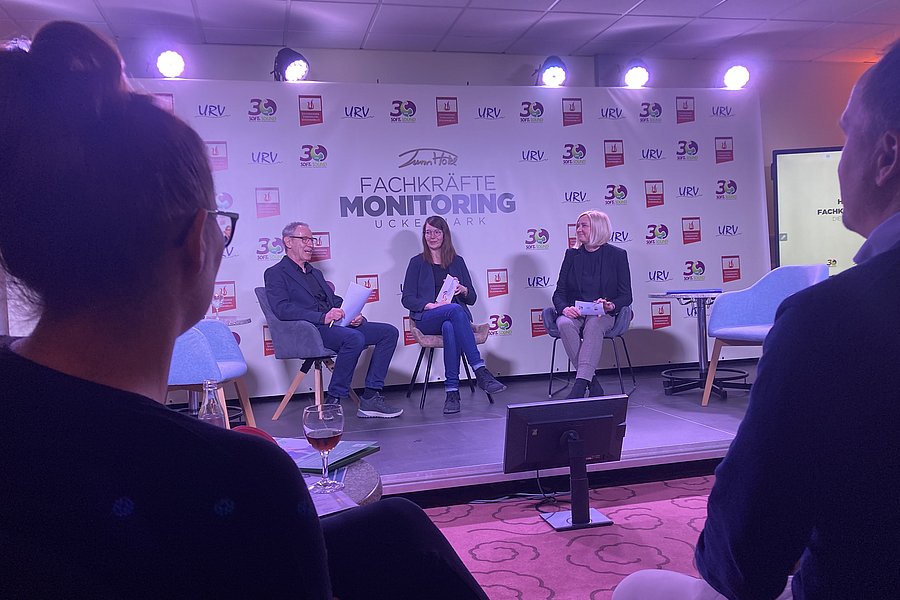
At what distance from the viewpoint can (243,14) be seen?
4832 millimetres

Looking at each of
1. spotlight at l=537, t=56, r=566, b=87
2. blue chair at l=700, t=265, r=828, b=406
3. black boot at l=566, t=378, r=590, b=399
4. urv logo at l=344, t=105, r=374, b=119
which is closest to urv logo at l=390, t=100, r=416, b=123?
urv logo at l=344, t=105, r=374, b=119

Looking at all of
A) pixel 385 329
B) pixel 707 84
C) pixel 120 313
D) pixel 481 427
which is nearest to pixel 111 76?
pixel 120 313

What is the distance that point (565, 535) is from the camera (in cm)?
249

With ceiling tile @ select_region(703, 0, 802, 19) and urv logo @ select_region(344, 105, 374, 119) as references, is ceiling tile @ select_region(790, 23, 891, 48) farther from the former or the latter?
urv logo @ select_region(344, 105, 374, 119)

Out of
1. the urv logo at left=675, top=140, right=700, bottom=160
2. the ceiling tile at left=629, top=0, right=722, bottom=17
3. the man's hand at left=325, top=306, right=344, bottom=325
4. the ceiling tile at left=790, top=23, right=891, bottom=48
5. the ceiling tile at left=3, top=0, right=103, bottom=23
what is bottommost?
the man's hand at left=325, top=306, right=344, bottom=325

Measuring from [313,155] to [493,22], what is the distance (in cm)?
178

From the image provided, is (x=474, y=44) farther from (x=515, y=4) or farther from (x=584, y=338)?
(x=584, y=338)

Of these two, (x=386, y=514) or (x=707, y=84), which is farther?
(x=707, y=84)

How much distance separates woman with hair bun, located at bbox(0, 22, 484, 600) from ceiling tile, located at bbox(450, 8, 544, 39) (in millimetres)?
4886

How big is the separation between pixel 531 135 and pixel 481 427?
2.86m

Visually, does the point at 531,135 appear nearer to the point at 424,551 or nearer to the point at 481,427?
the point at 481,427

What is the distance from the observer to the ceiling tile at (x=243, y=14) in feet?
15.3

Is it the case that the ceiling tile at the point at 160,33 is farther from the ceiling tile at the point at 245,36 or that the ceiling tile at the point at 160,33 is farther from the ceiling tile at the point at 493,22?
the ceiling tile at the point at 493,22

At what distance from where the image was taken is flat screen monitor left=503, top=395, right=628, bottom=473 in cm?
254
